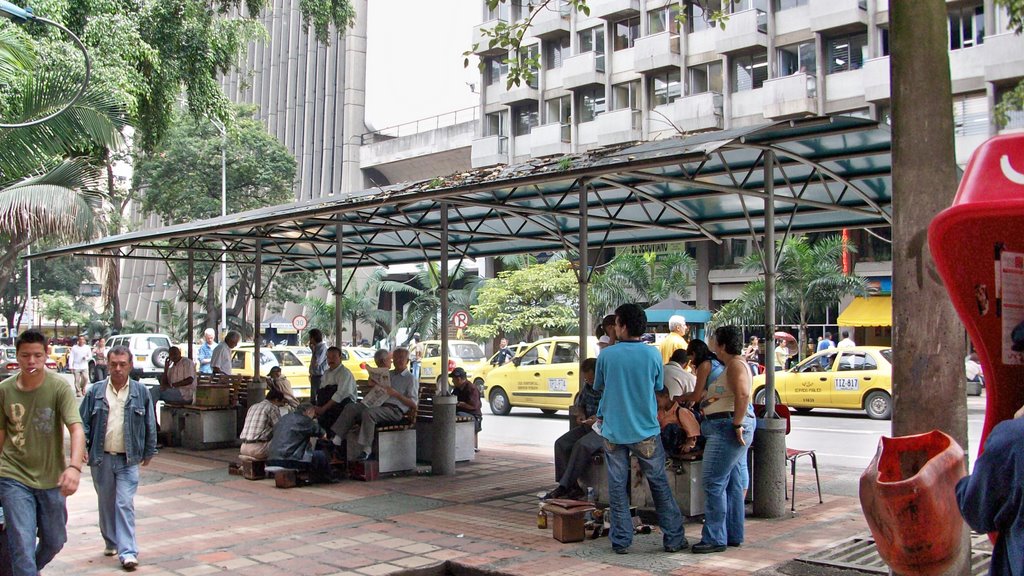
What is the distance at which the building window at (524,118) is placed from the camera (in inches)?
1793

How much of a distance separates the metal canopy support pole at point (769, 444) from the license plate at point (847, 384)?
458 inches

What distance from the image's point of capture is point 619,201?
485 inches

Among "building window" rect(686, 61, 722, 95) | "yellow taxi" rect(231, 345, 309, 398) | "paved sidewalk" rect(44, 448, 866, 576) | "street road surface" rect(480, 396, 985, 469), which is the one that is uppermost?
"building window" rect(686, 61, 722, 95)

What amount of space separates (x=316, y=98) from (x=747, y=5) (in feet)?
123

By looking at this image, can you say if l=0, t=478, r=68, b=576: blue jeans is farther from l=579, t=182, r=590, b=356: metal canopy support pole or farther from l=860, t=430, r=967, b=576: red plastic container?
l=579, t=182, r=590, b=356: metal canopy support pole

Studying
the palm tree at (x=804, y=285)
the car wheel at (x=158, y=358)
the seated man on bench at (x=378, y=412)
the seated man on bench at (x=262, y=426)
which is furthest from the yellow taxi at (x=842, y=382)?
the car wheel at (x=158, y=358)

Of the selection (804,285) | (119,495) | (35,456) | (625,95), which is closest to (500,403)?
(804,285)

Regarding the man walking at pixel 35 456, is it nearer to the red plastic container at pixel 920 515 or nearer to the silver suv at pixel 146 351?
the red plastic container at pixel 920 515

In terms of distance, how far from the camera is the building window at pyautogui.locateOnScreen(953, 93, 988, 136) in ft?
94.2

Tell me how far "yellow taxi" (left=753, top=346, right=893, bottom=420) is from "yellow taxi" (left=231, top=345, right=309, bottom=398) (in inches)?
410

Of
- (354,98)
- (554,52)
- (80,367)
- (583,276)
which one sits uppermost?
(354,98)

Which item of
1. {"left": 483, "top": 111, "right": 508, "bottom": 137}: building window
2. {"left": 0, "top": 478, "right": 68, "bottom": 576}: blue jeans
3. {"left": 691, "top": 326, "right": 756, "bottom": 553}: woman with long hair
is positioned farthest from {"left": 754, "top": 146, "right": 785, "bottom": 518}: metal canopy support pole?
{"left": 483, "top": 111, "right": 508, "bottom": 137}: building window

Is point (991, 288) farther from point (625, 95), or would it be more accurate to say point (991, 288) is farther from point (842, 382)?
point (625, 95)

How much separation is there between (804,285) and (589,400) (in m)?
23.2
